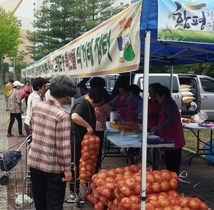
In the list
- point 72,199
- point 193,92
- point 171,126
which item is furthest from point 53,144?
point 193,92

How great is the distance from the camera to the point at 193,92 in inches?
590

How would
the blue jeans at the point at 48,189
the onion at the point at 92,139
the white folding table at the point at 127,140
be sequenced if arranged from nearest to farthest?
the blue jeans at the point at 48,189
the onion at the point at 92,139
the white folding table at the point at 127,140

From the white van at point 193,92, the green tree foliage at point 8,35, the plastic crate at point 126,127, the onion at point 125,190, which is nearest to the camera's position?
the onion at point 125,190

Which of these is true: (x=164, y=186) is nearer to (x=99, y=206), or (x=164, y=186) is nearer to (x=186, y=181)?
(x=99, y=206)

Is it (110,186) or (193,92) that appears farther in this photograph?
(193,92)

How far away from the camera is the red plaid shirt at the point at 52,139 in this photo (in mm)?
3377

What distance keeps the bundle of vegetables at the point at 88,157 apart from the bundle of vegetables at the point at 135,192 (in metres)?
0.46

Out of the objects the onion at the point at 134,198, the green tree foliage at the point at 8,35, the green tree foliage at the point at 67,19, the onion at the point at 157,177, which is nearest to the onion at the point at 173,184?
the onion at the point at 157,177

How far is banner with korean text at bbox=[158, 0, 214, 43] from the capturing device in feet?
10.1

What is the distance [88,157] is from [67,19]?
106 feet

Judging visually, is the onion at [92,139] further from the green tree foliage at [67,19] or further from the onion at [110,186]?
the green tree foliage at [67,19]

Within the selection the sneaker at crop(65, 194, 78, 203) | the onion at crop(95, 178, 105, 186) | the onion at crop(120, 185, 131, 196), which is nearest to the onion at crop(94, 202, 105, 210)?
the onion at crop(95, 178, 105, 186)

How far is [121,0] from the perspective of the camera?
6794 centimetres

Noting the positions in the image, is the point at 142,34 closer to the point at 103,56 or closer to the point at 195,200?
the point at 103,56
